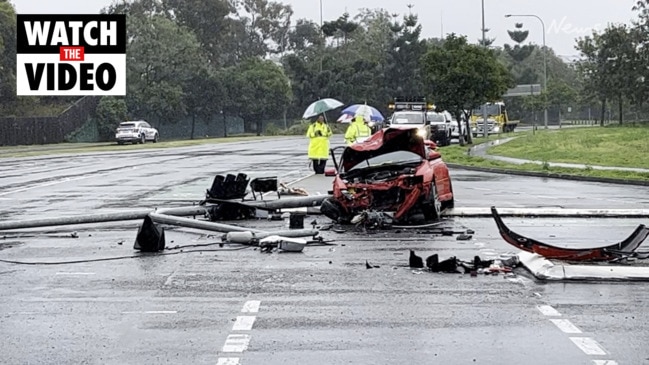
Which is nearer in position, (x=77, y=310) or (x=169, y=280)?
(x=77, y=310)

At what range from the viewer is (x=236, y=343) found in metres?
7.32

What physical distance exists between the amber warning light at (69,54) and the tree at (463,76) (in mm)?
16632

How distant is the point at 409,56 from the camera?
9275cm

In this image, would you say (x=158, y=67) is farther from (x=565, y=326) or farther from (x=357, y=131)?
(x=565, y=326)

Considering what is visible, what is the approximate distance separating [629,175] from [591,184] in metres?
1.68

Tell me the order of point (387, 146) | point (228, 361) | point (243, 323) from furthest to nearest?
point (387, 146)
point (243, 323)
point (228, 361)

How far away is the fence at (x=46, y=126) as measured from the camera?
62750mm

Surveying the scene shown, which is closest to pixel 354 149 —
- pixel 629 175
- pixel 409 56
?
pixel 629 175

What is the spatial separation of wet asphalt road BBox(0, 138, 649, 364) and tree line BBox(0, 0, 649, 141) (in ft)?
113

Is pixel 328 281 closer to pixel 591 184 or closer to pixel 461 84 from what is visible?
pixel 591 184

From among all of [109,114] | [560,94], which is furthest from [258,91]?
[560,94]

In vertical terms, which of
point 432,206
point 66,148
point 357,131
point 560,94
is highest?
point 560,94

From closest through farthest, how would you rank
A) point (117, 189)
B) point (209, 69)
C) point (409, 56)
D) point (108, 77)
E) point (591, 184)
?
point (117, 189), point (591, 184), point (108, 77), point (209, 69), point (409, 56)

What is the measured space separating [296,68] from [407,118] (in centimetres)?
4476
